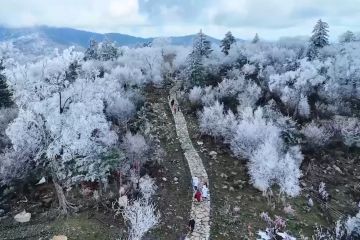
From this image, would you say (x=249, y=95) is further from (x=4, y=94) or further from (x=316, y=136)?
(x=4, y=94)

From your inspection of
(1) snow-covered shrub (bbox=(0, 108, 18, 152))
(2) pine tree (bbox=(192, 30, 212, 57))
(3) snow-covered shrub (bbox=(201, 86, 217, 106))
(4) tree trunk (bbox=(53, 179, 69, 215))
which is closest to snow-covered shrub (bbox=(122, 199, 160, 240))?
(4) tree trunk (bbox=(53, 179, 69, 215))

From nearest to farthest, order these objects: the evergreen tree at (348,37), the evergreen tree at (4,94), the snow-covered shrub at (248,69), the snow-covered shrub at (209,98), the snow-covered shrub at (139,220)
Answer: the snow-covered shrub at (139,220)
the evergreen tree at (4,94)
the snow-covered shrub at (209,98)
the snow-covered shrub at (248,69)
the evergreen tree at (348,37)

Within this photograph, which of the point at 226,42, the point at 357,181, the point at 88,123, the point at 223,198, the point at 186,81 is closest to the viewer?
the point at 88,123

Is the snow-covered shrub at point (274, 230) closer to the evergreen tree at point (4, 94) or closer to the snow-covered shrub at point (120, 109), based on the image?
the snow-covered shrub at point (120, 109)

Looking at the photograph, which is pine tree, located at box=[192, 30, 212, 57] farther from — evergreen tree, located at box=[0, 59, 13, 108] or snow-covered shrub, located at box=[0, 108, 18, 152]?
snow-covered shrub, located at box=[0, 108, 18, 152]

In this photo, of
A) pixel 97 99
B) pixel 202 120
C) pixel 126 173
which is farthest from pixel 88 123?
pixel 202 120

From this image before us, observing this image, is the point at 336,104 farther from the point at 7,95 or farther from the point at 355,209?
the point at 7,95

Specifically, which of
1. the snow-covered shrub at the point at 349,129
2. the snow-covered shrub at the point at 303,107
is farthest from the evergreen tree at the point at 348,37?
the snow-covered shrub at the point at 349,129
